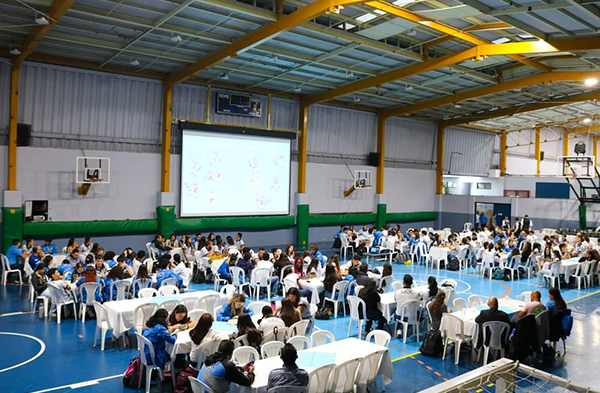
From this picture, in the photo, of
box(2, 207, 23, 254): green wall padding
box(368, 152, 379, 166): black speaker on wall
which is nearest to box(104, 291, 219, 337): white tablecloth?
box(2, 207, 23, 254): green wall padding

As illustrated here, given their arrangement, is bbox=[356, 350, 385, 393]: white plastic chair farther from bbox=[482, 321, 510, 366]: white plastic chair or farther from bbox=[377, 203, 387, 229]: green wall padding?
bbox=[377, 203, 387, 229]: green wall padding

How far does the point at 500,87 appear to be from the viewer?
1803 cm

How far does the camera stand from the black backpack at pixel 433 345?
7859 millimetres

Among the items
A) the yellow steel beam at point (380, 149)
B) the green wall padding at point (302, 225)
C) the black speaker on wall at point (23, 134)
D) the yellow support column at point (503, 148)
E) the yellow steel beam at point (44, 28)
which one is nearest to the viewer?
the yellow steel beam at point (44, 28)

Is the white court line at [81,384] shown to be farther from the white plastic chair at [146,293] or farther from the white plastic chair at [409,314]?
the white plastic chair at [409,314]

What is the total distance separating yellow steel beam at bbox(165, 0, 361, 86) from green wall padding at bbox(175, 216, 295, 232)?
484 cm

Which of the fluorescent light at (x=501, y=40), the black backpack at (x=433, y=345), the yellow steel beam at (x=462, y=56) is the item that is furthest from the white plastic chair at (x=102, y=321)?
the fluorescent light at (x=501, y=40)

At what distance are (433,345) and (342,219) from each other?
14200 millimetres

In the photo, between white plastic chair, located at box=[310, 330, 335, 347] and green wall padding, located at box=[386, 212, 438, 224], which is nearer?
white plastic chair, located at box=[310, 330, 335, 347]

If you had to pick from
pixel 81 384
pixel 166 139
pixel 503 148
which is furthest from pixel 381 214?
pixel 81 384

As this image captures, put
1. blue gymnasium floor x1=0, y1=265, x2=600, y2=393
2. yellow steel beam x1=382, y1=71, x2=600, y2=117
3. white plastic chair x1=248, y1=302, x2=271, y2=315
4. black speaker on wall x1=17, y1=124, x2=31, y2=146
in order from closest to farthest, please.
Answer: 1. blue gymnasium floor x1=0, y1=265, x2=600, y2=393
2. white plastic chair x1=248, y1=302, x2=271, y2=315
3. black speaker on wall x1=17, y1=124, x2=31, y2=146
4. yellow steel beam x1=382, y1=71, x2=600, y2=117

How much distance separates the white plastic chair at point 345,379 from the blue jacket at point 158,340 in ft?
6.92

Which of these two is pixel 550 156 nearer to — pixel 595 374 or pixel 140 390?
pixel 595 374

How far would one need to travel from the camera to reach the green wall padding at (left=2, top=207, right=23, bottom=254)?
1379 cm
